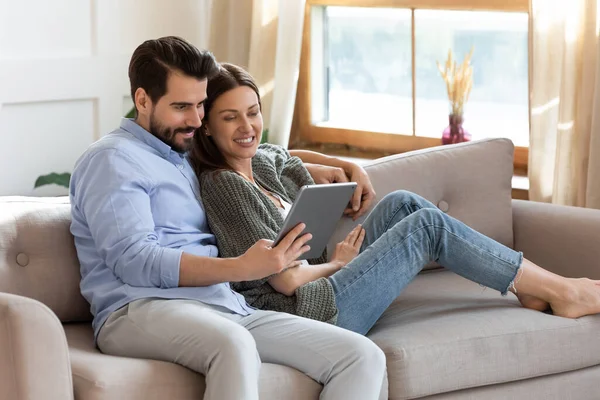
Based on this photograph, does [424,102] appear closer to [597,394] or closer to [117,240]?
[597,394]

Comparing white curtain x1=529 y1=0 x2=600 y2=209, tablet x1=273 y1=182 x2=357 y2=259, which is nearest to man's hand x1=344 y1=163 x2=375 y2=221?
tablet x1=273 y1=182 x2=357 y2=259

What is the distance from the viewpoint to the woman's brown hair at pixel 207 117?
8.27 feet

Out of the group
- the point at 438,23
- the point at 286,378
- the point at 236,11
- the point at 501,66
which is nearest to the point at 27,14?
the point at 236,11

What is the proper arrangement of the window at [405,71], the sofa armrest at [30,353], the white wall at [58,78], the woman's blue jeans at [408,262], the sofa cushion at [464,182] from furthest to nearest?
the white wall at [58,78] → the window at [405,71] → the sofa cushion at [464,182] → the woman's blue jeans at [408,262] → the sofa armrest at [30,353]

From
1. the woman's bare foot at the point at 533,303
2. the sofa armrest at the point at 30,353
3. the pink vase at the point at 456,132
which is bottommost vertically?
the woman's bare foot at the point at 533,303

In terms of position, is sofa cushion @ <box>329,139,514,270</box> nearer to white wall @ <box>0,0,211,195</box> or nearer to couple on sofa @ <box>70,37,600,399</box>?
couple on sofa @ <box>70,37,600,399</box>

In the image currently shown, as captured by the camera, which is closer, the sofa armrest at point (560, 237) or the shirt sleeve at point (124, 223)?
the shirt sleeve at point (124, 223)

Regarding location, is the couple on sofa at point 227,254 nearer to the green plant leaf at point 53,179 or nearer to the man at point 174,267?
the man at point 174,267

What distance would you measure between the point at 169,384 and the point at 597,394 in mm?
1180

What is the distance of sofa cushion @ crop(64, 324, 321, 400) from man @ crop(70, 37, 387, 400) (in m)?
0.03

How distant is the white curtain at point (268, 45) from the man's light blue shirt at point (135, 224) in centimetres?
195

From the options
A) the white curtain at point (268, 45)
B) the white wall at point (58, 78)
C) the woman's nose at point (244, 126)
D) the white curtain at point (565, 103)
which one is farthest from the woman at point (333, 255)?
the white wall at point (58, 78)

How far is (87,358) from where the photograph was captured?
6.95ft

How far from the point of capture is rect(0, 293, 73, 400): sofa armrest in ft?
6.21
